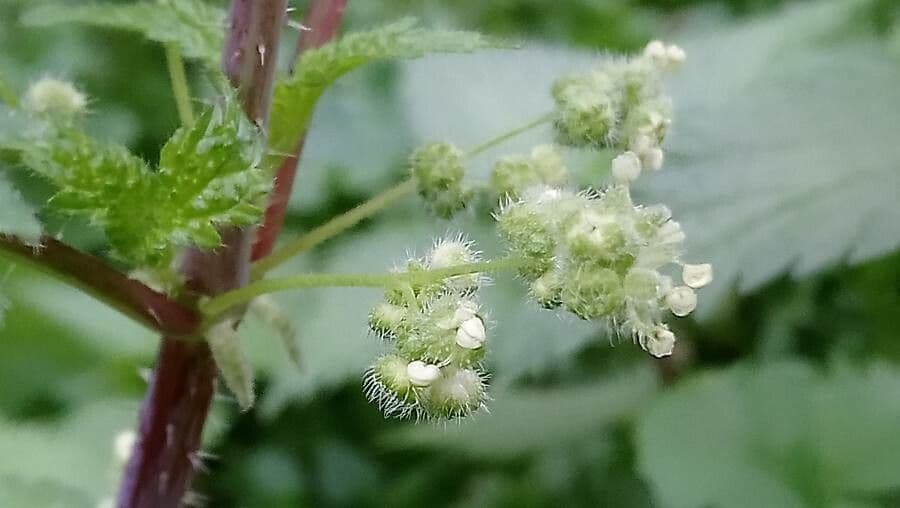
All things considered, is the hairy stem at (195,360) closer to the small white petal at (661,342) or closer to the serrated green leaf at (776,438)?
the small white petal at (661,342)

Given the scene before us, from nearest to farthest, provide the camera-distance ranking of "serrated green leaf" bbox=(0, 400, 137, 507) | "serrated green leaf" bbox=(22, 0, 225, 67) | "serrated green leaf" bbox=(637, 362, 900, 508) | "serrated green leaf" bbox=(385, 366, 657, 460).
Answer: "serrated green leaf" bbox=(22, 0, 225, 67) < "serrated green leaf" bbox=(637, 362, 900, 508) < "serrated green leaf" bbox=(0, 400, 137, 507) < "serrated green leaf" bbox=(385, 366, 657, 460)

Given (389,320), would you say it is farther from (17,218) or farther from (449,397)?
(17,218)

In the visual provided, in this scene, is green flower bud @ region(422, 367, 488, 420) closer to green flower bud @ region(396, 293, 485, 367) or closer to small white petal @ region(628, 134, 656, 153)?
green flower bud @ region(396, 293, 485, 367)

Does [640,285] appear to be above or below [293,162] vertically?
below

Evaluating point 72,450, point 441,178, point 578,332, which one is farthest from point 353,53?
point 72,450

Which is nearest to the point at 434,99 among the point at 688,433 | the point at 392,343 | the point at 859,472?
the point at 688,433

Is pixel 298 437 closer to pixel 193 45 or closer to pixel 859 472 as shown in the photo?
pixel 859 472

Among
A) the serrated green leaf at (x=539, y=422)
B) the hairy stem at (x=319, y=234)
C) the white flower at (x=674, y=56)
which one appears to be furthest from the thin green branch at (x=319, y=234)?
the serrated green leaf at (x=539, y=422)

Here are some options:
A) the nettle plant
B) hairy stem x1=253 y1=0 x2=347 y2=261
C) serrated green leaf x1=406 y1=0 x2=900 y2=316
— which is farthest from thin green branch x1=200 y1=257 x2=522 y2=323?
serrated green leaf x1=406 y1=0 x2=900 y2=316
